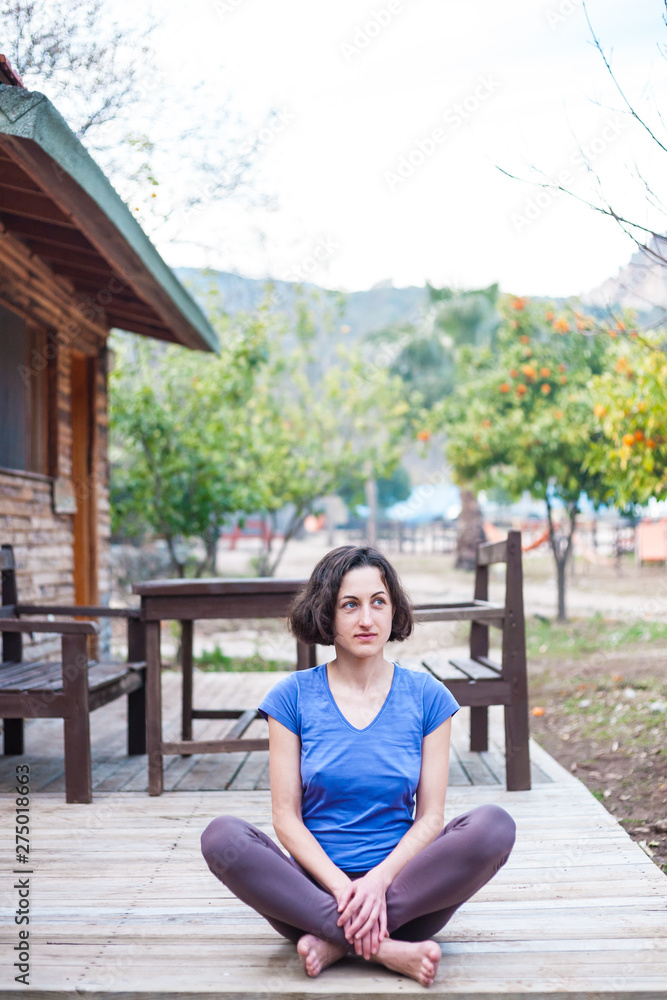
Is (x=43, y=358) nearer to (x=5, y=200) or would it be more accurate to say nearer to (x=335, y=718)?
(x=5, y=200)

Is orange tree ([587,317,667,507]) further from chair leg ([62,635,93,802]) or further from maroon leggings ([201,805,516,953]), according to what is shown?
maroon leggings ([201,805,516,953])

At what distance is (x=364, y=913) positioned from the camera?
2008mm

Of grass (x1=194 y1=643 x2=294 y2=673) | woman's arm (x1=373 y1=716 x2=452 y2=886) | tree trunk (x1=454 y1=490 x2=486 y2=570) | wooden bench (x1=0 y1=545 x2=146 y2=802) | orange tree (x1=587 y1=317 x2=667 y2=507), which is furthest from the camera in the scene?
tree trunk (x1=454 y1=490 x2=486 y2=570)

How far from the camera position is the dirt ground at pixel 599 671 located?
168 inches

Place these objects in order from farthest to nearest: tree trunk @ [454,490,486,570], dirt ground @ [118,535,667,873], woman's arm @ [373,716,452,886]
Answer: tree trunk @ [454,490,486,570], dirt ground @ [118,535,667,873], woman's arm @ [373,716,452,886]

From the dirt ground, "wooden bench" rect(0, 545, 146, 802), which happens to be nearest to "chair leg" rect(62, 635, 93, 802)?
"wooden bench" rect(0, 545, 146, 802)

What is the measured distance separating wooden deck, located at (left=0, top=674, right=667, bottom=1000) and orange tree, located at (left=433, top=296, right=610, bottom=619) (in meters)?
6.86

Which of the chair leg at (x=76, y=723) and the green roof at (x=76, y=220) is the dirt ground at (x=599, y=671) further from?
the green roof at (x=76, y=220)

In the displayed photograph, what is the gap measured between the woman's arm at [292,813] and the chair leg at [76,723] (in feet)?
5.66

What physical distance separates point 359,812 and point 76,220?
10.9 ft

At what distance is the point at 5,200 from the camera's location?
192 inches

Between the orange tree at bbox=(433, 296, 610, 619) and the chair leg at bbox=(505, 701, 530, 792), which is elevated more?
the orange tree at bbox=(433, 296, 610, 619)

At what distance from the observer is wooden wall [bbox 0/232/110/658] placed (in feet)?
18.9

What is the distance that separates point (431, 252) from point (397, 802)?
2450cm
